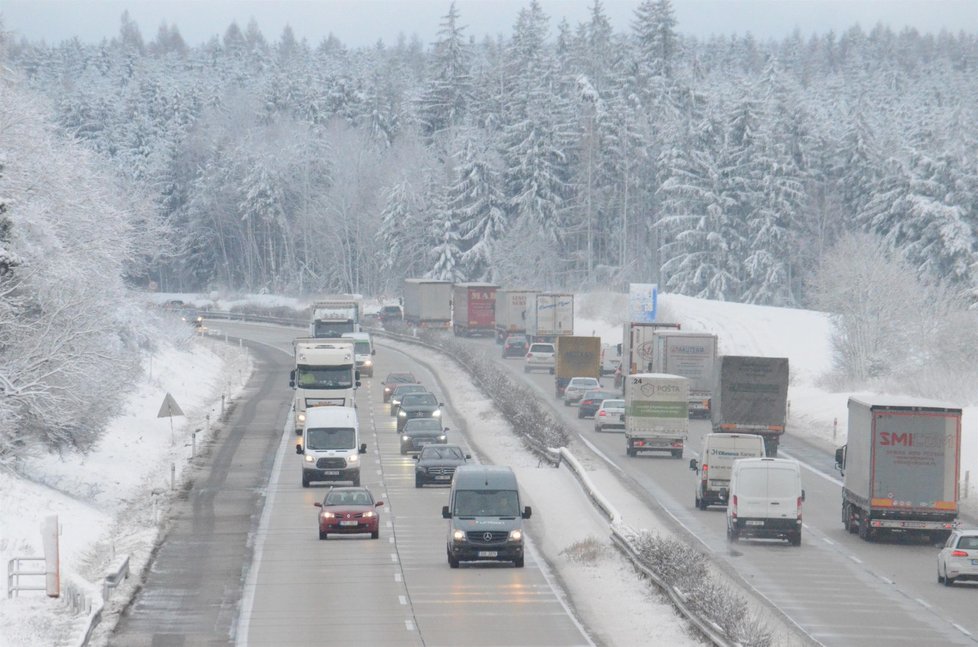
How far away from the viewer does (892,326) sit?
85.9 meters

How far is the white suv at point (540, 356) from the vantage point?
8430cm

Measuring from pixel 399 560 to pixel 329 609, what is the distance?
5.92 m

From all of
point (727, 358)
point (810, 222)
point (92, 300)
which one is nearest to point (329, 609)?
point (92, 300)

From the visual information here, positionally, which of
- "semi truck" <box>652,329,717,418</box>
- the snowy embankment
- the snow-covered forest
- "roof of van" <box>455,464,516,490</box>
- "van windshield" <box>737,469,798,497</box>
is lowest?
the snowy embankment

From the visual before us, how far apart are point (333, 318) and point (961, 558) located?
56.8 meters

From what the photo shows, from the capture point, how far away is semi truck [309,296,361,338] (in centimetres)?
8319

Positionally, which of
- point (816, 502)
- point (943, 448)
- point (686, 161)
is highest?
point (686, 161)

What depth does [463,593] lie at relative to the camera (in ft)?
96.1

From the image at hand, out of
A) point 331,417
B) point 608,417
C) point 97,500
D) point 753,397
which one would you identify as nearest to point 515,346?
point 608,417

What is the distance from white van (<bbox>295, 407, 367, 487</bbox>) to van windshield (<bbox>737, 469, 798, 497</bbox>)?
1431cm

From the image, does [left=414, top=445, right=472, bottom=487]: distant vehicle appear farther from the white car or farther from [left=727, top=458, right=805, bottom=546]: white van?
the white car

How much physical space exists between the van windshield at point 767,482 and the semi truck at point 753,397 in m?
15.9

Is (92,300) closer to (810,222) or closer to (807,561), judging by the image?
(807,561)

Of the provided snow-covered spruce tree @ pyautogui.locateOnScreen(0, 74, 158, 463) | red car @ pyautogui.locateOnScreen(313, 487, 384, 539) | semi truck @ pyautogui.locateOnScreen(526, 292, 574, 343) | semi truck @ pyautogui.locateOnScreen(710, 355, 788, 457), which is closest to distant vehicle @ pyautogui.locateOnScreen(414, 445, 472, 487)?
red car @ pyautogui.locateOnScreen(313, 487, 384, 539)
